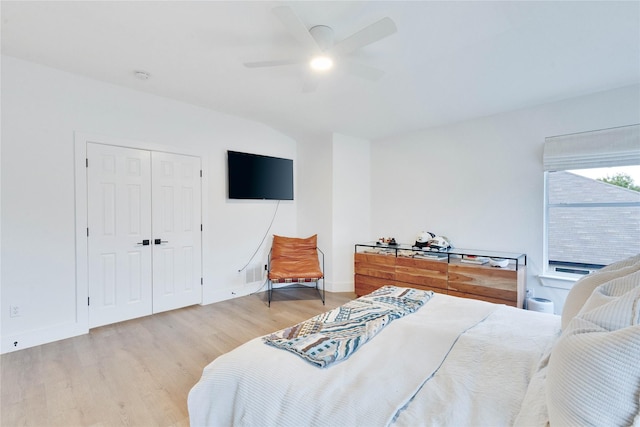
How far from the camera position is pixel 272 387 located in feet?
3.67

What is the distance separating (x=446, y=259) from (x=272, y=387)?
299 centimetres

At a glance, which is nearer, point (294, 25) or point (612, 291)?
point (612, 291)

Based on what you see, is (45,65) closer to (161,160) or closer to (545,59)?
(161,160)

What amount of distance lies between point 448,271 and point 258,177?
2.93 metres

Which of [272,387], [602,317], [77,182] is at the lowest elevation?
[272,387]

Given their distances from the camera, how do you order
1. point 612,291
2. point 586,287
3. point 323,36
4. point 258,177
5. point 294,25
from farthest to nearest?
1. point 258,177
2. point 323,36
3. point 294,25
4. point 586,287
5. point 612,291

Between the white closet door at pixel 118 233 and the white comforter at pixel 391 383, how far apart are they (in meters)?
2.64

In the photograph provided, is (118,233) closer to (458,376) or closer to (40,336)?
(40,336)

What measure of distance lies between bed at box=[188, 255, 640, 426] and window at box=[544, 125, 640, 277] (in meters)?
2.20

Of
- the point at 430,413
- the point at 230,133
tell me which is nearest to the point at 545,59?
the point at 430,413

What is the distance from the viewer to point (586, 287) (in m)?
1.32

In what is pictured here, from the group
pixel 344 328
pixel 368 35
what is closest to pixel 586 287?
pixel 344 328

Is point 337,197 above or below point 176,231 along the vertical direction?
above

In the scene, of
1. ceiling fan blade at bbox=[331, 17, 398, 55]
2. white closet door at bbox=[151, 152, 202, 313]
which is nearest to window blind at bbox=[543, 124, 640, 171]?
ceiling fan blade at bbox=[331, 17, 398, 55]
